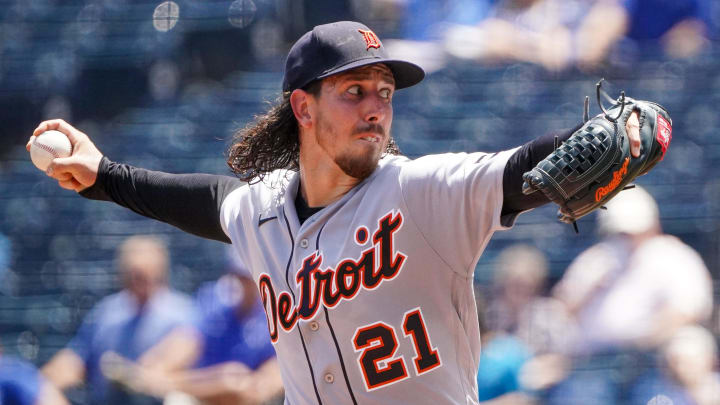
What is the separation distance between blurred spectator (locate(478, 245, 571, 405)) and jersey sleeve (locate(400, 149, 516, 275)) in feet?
6.90

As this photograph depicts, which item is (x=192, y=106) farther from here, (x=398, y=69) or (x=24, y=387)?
Answer: (x=398, y=69)

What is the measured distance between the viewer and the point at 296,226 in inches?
93.0

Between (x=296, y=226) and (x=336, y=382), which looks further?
(x=296, y=226)

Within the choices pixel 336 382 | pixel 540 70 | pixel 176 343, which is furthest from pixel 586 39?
pixel 336 382

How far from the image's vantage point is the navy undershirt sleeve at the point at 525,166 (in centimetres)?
192

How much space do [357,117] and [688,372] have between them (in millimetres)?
2548

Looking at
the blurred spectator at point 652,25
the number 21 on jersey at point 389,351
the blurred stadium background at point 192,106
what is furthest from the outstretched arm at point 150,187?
the blurred spectator at point 652,25

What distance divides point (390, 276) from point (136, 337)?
2.74 meters

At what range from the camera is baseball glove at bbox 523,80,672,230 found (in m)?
1.85

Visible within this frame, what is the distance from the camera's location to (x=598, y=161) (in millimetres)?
1870

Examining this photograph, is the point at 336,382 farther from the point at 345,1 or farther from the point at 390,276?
the point at 345,1

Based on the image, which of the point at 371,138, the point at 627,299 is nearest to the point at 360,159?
the point at 371,138

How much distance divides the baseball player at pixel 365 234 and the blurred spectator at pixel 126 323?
206cm

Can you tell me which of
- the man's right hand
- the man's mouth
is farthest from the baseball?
the man's mouth
